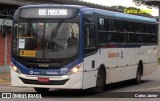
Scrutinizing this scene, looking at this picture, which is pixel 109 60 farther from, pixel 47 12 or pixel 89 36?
pixel 47 12

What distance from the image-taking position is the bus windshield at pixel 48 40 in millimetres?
15922

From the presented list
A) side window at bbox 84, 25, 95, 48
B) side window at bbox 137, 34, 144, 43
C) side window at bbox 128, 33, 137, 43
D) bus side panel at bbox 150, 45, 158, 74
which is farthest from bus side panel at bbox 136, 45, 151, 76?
side window at bbox 84, 25, 95, 48

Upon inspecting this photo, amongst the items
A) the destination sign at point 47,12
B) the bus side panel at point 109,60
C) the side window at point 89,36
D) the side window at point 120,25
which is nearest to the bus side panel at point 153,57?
the side window at point 120,25

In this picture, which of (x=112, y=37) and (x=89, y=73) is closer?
(x=89, y=73)

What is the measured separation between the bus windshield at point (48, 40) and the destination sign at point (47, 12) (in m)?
0.24

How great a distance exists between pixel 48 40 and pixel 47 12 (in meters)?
0.93

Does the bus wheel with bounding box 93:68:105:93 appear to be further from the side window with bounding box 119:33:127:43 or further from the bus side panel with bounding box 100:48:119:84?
the side window with bounding box 119:33:127:43

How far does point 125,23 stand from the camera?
67.7 ft

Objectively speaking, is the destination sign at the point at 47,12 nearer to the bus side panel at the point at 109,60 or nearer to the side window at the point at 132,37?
the bus side panel at the point at 109,60

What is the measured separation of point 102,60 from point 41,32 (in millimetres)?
2777

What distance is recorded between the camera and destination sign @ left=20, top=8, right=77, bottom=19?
1617cm

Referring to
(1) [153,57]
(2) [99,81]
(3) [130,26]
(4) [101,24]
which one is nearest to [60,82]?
(2) [99,81]

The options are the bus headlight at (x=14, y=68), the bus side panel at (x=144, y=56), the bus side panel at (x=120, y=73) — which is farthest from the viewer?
the bus side panel at (x=144, y=56)

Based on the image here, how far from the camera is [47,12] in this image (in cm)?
1631
